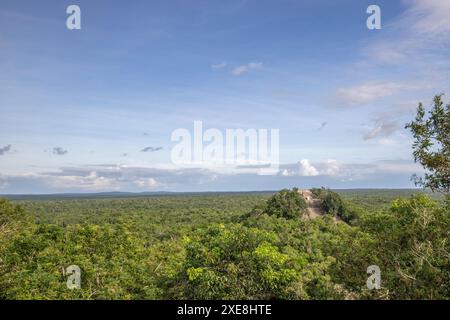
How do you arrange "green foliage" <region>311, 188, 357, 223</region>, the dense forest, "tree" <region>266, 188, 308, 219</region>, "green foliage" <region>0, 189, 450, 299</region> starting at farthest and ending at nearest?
"green foliage" <region>311, 188, 357, 223</region> < "tree" <region>266, 188, 308, 219</region> < "green foliage" <region>0, 189, 450, 299</region> < the dense forest

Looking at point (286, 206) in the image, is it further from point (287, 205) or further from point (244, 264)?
point (244, 264)

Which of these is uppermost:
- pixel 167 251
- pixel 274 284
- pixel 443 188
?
pixel 443 188

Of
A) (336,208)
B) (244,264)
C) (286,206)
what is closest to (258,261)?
(244,264)

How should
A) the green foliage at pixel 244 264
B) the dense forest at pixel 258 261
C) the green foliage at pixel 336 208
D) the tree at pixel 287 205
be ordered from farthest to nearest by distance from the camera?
the green foliage at pixel 336 208, the tree at pixel 287 205, the green foliage at pixel 244 264, the dense forest at pixel 258 261

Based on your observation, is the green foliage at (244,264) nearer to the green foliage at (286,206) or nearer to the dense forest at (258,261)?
the dense forest at (258,261)

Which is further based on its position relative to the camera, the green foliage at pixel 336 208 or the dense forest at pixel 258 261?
the green foliage at pixel 336 208

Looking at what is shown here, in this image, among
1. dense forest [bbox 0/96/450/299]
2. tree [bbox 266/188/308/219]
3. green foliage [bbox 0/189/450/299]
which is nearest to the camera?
dense forest [bbox 0/96/450/299]

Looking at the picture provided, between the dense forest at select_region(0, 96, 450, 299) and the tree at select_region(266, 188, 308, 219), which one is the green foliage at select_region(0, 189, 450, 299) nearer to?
the dense forest at select_region(0, 96, 450, 299)

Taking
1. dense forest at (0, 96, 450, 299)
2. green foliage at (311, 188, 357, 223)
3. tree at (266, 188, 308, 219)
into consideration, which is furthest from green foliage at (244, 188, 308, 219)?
dense forest at (0, 96, 450, 299)

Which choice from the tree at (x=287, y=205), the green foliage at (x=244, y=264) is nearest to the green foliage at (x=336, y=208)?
the tree at (x=287, y=205)

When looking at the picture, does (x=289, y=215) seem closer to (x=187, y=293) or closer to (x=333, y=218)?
(x=333, y=218)
